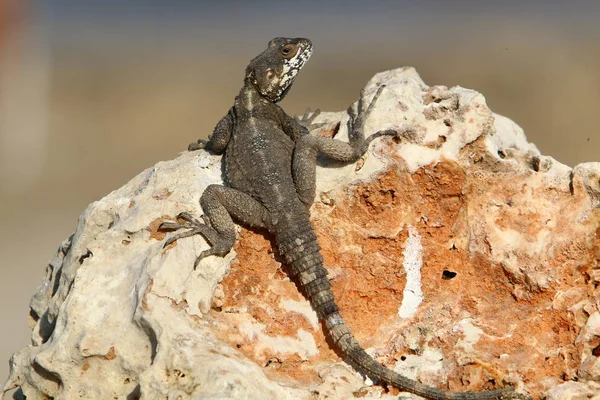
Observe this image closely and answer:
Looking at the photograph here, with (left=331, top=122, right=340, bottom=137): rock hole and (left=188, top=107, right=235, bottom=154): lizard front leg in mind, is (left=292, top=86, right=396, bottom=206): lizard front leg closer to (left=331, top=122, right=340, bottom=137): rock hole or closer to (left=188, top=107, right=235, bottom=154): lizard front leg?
(left=331, top=122, right=340, bottom=137): rock hole

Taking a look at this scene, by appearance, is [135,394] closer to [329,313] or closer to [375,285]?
[329,313]

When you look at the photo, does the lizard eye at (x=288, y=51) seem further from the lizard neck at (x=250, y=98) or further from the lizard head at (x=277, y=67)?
the lizard neck at (x=250, y=98)

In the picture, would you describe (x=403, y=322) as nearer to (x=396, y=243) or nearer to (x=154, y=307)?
(x=396, y=243)

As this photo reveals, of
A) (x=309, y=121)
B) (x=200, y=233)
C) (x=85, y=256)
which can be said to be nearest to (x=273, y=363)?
(x=200, y=233)

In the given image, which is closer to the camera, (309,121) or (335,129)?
(335,129)

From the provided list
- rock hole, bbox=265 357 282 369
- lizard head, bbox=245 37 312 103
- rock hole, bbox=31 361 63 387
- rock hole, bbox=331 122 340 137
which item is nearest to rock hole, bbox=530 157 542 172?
rock hole, bbox=331 122 340 137

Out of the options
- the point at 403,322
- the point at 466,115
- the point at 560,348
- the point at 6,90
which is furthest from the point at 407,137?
the point at 6,90

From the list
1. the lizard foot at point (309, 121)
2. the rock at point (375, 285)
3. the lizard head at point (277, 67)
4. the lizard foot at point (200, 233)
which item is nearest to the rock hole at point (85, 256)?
the rock at point (375, 285)
